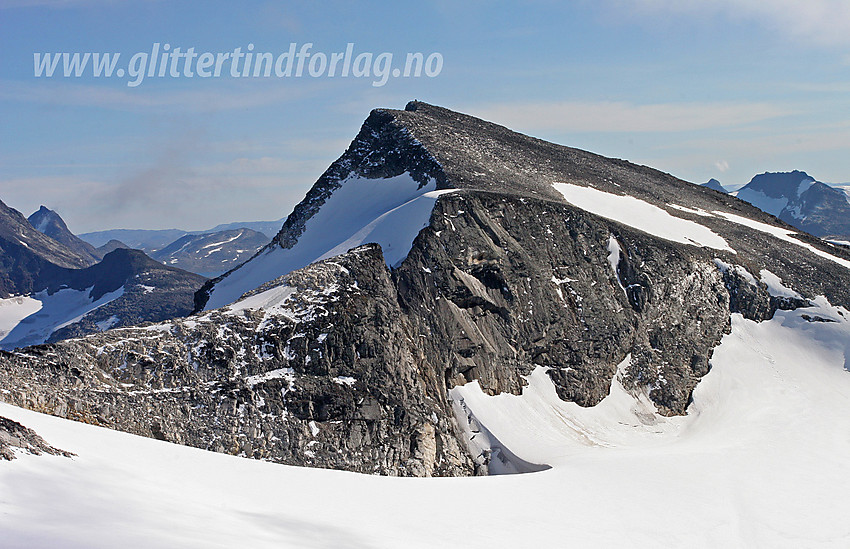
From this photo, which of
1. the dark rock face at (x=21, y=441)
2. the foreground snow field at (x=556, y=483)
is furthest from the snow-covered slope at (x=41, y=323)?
the dark rock face at (x=21, y=441)

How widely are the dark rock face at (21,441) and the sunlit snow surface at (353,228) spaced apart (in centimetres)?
2539

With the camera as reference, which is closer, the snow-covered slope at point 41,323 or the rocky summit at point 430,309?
the rocky summit at point 430,309

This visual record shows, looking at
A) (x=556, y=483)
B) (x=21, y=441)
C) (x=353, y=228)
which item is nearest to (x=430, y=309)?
(x=353, y=228)

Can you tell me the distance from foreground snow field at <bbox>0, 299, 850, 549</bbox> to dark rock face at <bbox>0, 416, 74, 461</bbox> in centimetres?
45

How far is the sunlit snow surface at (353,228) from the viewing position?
44.9 metres

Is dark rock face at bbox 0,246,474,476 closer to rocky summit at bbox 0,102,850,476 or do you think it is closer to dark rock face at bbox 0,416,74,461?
rocky summit at bbox 0,102,850,476

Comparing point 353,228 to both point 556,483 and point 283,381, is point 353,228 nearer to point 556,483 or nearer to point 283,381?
point 283,381

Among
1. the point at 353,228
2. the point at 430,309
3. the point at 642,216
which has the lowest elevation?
the point at 430,309

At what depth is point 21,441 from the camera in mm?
17984

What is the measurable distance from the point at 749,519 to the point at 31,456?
87.7 feet

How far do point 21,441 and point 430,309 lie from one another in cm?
2548

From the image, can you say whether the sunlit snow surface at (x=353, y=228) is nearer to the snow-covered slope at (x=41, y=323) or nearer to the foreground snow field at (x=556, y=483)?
the foreground snow field at (x=556, y=483)

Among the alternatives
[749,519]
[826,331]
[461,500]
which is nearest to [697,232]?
[826,331]

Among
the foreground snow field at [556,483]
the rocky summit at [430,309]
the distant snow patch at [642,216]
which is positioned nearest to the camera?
the foreground snow field at [556,483]
